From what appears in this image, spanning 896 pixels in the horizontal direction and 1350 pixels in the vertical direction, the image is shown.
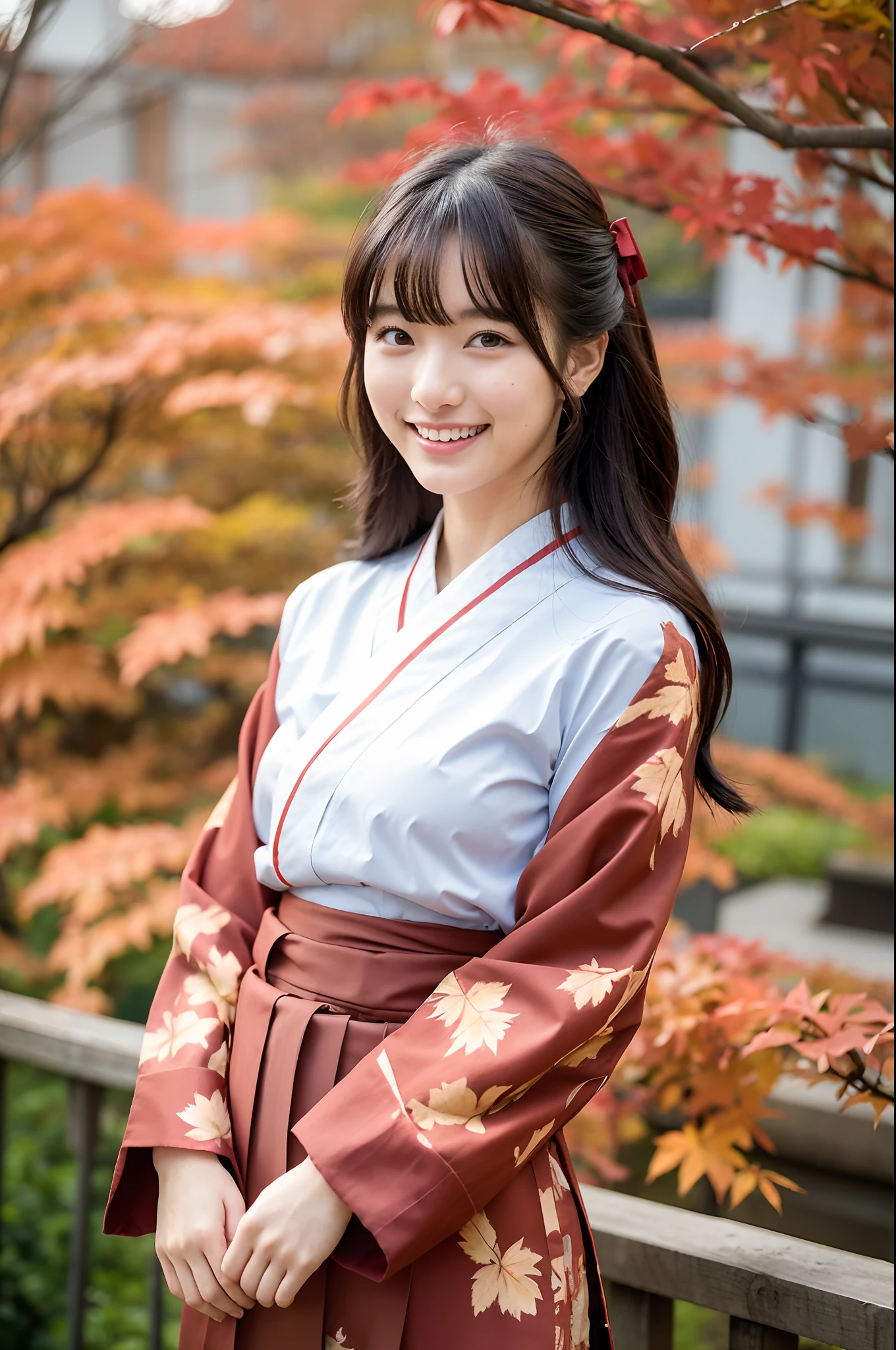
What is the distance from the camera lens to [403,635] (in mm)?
1647

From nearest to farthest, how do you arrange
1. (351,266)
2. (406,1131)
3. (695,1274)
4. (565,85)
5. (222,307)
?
(406,1131) → (351,266) → (695,1274) → (565,85) → (222,307)

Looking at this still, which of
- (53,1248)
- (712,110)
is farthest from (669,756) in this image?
(53,1248)

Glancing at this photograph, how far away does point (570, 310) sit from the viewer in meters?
1.52

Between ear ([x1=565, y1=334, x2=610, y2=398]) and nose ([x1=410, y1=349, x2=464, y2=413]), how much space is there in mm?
172

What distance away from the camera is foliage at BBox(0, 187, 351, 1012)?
3.39m

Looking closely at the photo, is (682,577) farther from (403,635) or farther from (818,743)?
(818,743)

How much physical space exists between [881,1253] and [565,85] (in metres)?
2.90

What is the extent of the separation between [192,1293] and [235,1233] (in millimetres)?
131

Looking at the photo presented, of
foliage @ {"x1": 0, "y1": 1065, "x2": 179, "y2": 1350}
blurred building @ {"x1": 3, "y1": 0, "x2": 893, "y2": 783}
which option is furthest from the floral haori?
blurred building @ {"x1": 3, "y1": 0, "x2": 893, "y2": 783}

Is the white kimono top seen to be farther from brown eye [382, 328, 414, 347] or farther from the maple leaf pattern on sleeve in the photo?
brown eye [382, 328, 414, 347]

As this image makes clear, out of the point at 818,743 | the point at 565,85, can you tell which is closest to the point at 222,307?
the point at 565,85

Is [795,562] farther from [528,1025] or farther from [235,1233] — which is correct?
[235,1233]

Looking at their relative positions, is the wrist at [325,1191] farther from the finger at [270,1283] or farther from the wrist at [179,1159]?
the wrist at [179,1159]

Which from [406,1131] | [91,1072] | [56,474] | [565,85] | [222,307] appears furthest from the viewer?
[56,474]
